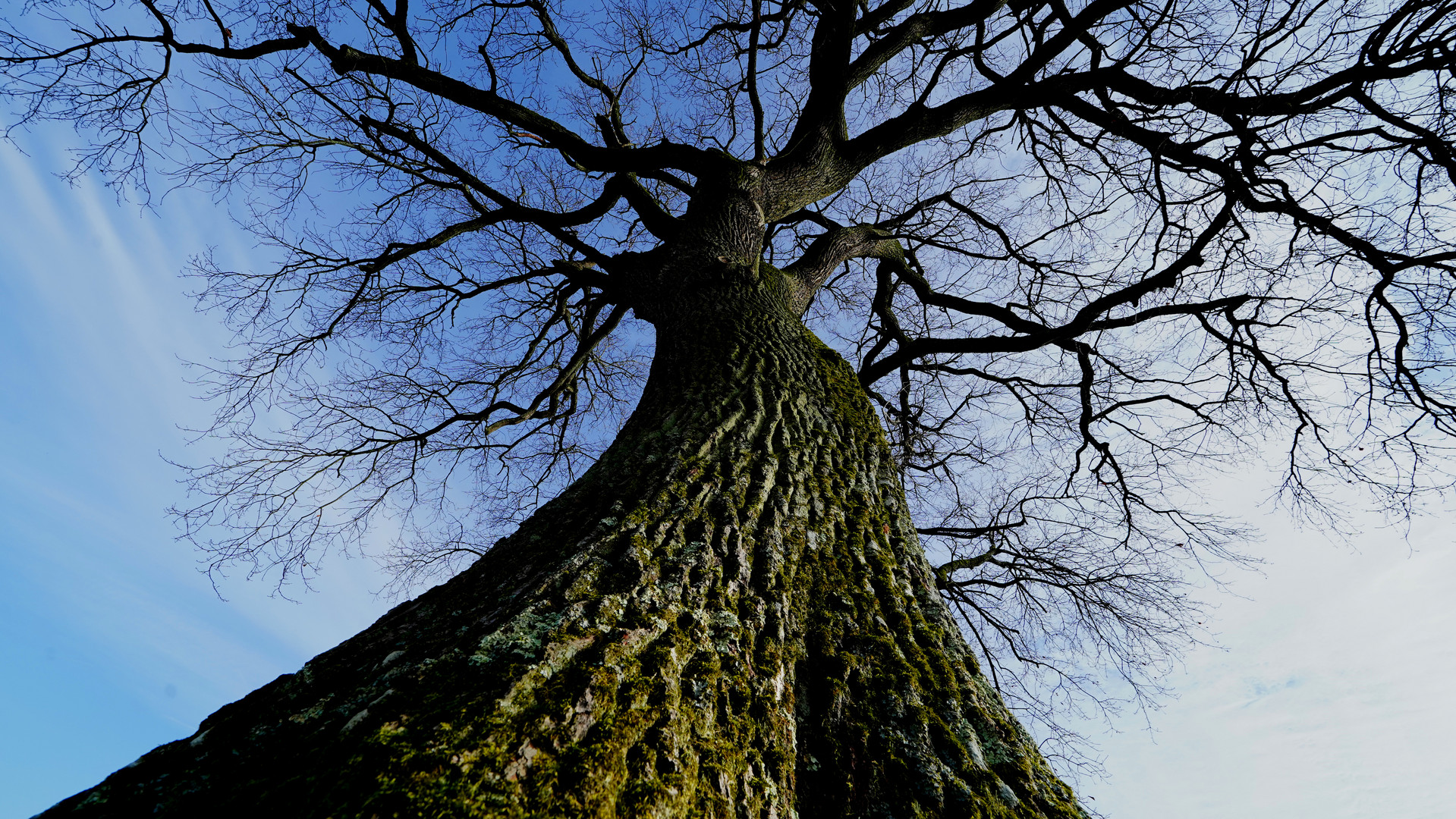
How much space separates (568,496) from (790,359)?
152 centimetres

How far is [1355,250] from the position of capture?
3.65 metres

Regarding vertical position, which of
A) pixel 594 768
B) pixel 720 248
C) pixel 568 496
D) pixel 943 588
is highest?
pixel 720 248

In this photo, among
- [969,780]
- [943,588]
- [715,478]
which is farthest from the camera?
[943,588]

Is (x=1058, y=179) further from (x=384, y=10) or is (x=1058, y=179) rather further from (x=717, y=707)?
(x=717, y=707)

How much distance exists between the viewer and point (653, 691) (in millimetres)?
1107

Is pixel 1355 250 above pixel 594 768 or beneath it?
above

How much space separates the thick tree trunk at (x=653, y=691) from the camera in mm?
876

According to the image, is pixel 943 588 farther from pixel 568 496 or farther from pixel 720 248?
pixel 568 496

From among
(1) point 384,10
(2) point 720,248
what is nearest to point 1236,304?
(2) point 720,248

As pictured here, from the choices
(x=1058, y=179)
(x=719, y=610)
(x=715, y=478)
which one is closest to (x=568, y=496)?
(x=715, y=478)

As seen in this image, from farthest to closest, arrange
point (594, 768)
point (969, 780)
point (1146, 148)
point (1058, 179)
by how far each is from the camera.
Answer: point (1058, 179), point (1146, 148), point (969, 780), point (594, 768)

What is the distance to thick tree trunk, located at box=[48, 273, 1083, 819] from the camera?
34.5 inches

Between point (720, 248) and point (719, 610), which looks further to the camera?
point (720, 248)

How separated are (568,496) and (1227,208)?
419 cm
